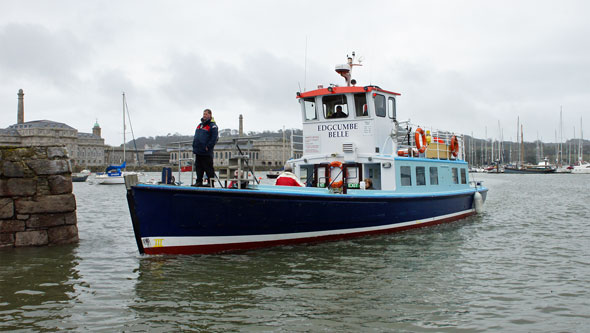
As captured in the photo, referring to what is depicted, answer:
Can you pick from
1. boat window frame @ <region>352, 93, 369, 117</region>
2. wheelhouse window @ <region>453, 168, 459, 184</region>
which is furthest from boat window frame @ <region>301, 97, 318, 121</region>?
wheelhouse window @ <region>453, 168, 459, 184</region>

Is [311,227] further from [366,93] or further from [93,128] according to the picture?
[93,128]

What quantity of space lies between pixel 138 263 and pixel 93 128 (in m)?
196

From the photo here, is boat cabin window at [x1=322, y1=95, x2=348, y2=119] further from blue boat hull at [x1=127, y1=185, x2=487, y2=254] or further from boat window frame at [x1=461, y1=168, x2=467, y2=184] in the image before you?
boat window frame at [x1=461, y1=168, x2=467, y2=184]

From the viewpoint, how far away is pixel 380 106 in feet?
47.0

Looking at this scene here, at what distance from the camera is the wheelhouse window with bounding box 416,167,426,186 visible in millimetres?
→ 14914

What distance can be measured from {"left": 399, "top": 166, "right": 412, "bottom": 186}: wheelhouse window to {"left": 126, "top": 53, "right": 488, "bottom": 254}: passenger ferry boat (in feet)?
0.09

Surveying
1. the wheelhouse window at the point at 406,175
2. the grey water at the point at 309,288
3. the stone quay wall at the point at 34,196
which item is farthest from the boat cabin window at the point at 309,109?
the stone quay wall at the point at 34,196

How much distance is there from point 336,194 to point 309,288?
3.62 meters

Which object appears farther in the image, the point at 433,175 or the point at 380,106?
the point at 433,175

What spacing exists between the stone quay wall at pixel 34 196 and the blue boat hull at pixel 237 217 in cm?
277

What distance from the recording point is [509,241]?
42.6 ft

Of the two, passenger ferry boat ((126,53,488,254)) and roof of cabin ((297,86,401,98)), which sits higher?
roof of cabin ((297,86,401,98))

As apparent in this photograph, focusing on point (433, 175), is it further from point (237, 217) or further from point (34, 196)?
point (34, 196)

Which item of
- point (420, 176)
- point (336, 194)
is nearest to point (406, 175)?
point (420, 176)
